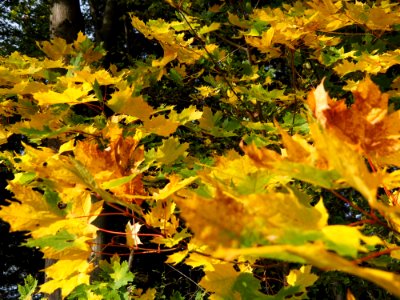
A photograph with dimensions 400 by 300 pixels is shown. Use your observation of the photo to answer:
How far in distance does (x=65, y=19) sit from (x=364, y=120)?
9.95 feet

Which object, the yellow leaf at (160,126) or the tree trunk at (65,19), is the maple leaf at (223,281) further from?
the tree trunk at (65,19)

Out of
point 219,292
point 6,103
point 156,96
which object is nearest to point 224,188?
point 219,292

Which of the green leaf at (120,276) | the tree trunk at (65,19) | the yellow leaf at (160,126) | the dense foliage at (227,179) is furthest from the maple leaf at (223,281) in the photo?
the tree trunk at (65,19)

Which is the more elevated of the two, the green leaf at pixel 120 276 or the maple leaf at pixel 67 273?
the maple leaf at pixel 67 273

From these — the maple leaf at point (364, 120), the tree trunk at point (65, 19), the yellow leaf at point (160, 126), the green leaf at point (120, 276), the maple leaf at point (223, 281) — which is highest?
A: the tree trunk at point (65, 19)

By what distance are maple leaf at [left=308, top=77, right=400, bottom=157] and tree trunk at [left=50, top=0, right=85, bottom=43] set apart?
9.44 feet

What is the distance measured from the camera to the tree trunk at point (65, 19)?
3119mm

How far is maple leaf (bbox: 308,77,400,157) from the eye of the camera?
0.62 meters

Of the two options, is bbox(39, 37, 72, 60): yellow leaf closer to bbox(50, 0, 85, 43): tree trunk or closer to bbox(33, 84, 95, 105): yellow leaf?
bbox(33, 84, 95, 105): yellow leaf

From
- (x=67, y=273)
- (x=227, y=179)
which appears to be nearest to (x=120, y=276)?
(x=67, y=273)

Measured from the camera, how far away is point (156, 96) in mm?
3244

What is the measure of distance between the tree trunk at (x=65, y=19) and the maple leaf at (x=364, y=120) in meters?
2.88

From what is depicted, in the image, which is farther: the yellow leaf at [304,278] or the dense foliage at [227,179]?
the yellow leaf at [304,278]

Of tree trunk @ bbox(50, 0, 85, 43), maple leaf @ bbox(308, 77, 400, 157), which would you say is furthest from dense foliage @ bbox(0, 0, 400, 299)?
tree trunk @ bbox(50, 0, 85, 43)
